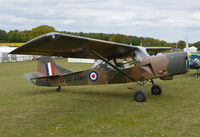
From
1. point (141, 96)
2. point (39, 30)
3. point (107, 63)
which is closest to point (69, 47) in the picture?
point (107, 63)

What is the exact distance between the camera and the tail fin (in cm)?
1112

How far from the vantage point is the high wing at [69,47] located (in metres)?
5.91

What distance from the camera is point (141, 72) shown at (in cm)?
902

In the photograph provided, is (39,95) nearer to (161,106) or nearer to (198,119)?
(161,106)

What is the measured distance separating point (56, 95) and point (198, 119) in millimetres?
5992

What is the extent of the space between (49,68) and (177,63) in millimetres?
5681

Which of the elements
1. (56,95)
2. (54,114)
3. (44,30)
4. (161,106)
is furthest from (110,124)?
(44,30)

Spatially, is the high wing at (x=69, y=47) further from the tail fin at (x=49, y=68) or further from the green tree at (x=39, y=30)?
the green tree at (x=39, y=30)

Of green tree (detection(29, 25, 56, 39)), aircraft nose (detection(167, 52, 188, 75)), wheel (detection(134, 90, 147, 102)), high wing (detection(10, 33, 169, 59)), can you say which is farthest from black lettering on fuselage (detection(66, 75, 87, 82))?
green tree (detection(29, 25, 56, 39))

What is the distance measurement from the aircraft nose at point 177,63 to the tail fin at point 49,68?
4760 mm

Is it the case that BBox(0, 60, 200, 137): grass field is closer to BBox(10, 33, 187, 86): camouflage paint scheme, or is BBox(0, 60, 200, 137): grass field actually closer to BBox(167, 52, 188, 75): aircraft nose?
BBox(10, 33, 187, 86): camouflage paint scheme

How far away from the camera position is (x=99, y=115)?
7137mm

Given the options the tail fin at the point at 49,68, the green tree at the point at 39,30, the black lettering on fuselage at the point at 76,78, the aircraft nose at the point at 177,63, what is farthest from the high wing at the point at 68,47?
the green tree at the point at 39,30

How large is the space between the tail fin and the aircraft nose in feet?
15.6
